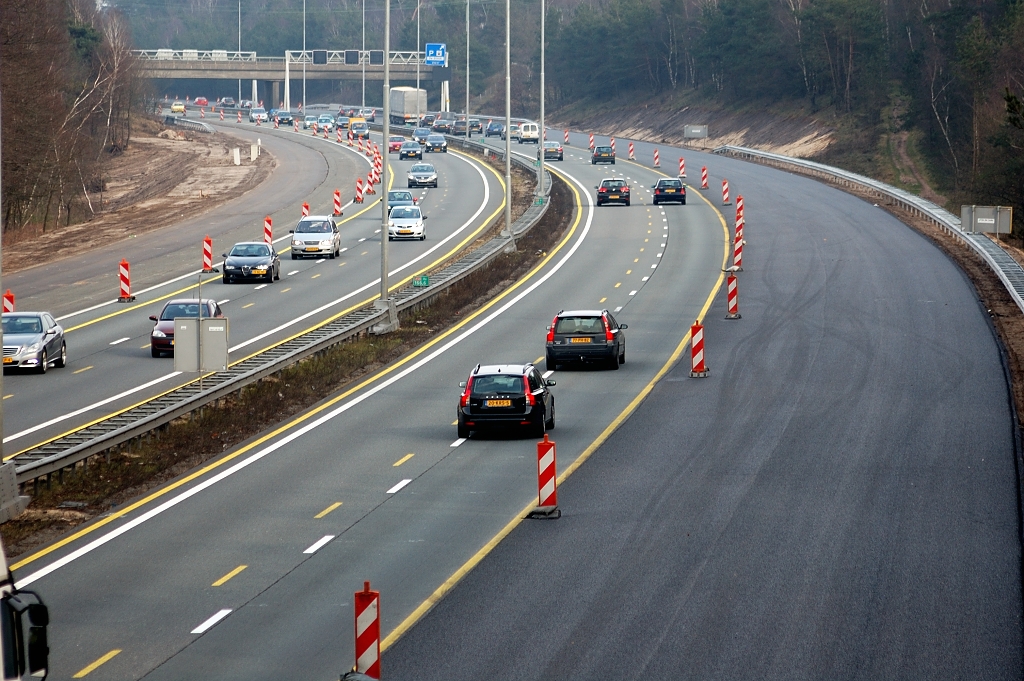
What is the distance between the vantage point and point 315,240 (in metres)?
57.1

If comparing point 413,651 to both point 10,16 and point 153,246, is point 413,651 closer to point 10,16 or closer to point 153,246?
point 153,246

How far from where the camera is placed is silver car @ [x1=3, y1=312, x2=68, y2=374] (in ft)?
112

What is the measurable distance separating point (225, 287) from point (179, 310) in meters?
11.8

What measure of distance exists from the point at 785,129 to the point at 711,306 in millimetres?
76949

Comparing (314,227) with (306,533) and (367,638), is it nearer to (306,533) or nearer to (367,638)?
(306,533)

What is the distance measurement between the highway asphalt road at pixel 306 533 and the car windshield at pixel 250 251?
14630 millimetres

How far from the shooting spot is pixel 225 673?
579 inches

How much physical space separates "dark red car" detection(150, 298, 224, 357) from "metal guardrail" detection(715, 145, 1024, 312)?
22329 mm

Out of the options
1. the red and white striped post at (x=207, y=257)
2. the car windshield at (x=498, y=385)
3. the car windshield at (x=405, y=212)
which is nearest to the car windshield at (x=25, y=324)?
the car windshield at (x=498, y=385)

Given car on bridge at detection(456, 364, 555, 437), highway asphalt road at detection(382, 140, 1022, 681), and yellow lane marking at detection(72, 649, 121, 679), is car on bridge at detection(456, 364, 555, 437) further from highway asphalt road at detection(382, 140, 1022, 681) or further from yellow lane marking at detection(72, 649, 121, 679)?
yellow lane marking at detection(72, 649, 121, 679)

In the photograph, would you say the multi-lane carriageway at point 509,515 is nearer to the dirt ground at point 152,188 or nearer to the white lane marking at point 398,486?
the white lane marking at point 398,486

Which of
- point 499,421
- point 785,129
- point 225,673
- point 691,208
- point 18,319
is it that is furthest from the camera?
point 785,129

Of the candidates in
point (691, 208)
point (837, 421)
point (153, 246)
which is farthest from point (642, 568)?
point (691, 208)

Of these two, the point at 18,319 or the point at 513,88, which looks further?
the point at 513,88
